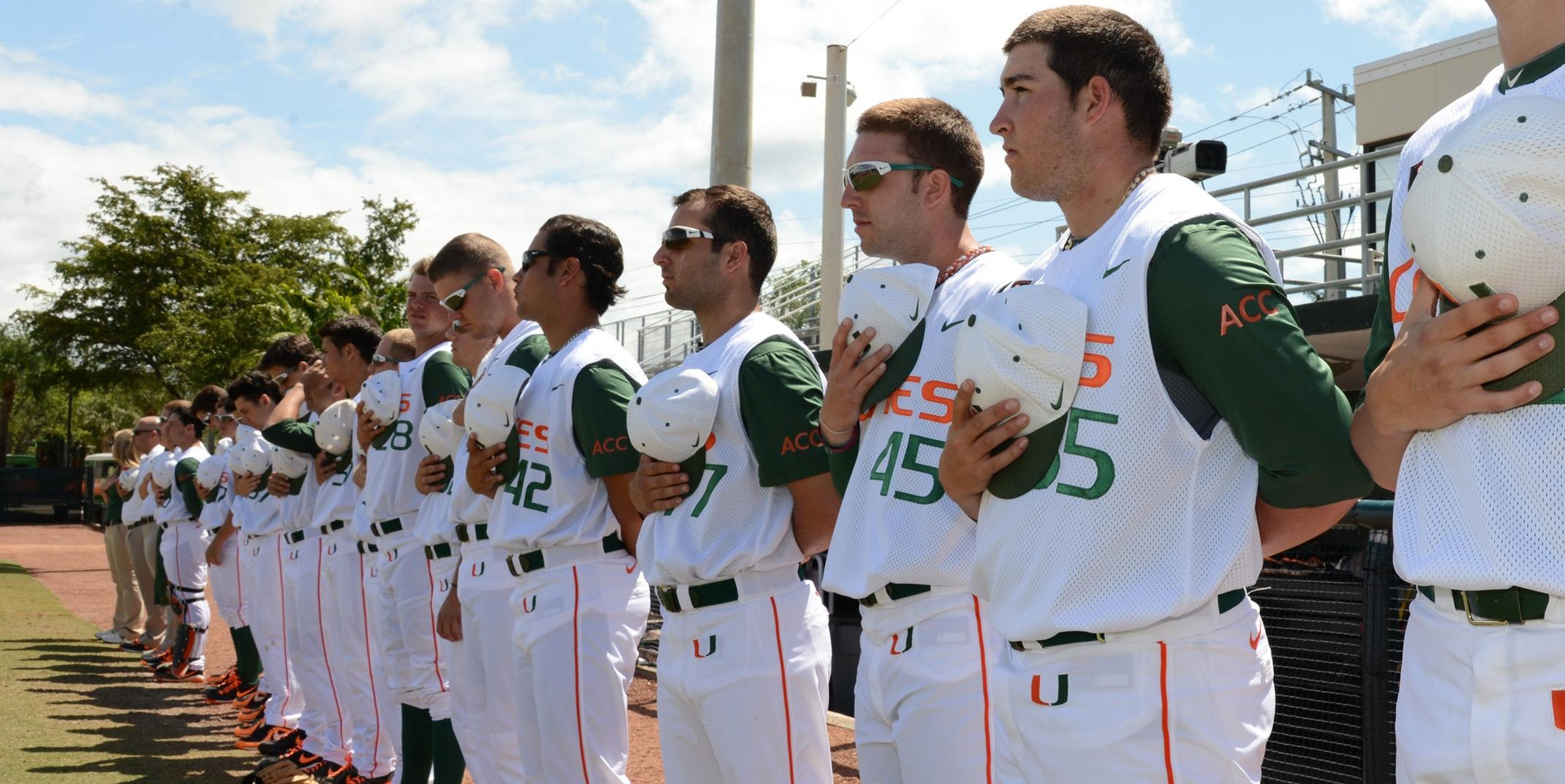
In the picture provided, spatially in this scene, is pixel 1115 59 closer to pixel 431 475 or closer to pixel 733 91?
pixel 431 475

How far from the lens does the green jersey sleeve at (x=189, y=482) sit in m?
13.2

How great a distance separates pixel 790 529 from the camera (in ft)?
13.5

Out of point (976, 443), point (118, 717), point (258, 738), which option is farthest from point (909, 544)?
point (118, 717)

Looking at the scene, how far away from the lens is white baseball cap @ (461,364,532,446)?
519 centimetres

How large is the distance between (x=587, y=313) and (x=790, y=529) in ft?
6.09

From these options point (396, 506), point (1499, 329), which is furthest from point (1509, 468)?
point (396, 506)

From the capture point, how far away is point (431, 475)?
20.6 ft

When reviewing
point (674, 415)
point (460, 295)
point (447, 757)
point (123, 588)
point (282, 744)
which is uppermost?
point (460, 295)

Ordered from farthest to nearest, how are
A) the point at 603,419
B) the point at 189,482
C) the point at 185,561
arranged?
the point at 185,561, the point at 189,482, the point at 603,419

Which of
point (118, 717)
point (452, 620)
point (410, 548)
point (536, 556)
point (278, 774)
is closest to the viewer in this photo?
point (536, 556)

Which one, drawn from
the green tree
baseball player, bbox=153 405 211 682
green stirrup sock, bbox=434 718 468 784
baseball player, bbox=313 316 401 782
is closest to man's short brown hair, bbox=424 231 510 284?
baseball player, bbox=313 316 401 782

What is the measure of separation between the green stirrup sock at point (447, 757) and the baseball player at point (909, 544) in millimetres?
3621

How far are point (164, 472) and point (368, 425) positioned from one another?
8194mm

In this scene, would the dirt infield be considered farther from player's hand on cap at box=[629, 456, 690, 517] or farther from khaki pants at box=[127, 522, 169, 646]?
player's hand on cap at box=[629, 456, 690, 517]
